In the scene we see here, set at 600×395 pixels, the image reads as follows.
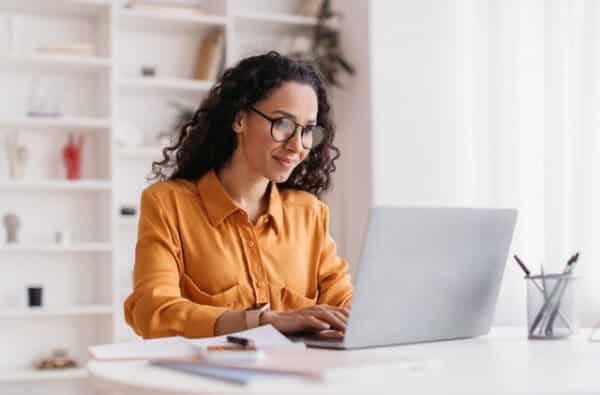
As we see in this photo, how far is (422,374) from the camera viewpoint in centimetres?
123

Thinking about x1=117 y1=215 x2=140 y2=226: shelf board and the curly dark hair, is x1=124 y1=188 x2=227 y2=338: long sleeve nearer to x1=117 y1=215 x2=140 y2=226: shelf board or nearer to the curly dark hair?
the curly dark hair

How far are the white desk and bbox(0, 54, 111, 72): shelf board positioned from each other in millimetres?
2857

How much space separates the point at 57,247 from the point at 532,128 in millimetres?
2088

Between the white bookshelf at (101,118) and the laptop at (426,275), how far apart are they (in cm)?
262

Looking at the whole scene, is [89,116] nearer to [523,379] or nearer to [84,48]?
[84,48]

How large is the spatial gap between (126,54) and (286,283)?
2.60 m

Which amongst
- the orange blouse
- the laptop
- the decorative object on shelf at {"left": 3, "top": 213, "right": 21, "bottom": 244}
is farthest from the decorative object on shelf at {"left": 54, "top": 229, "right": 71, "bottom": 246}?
the laptop

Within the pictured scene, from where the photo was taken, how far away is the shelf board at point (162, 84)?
414 centimetres

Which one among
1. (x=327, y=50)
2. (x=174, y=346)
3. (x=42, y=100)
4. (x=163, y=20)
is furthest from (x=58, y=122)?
(x=174, y=346)

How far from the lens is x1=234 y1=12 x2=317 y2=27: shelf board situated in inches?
171

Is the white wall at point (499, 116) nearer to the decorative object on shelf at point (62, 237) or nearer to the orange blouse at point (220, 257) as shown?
the decorative object on shelf at point (62, 237)

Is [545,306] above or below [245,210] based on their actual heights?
below

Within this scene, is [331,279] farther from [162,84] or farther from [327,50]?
[327,50]

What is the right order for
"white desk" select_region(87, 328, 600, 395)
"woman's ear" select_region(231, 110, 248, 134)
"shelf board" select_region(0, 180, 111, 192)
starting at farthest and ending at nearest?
"shelf board" select_region(0, 180, 111, 192) → "woman's ear" select_region(231, 110, 248, 134) → "white desk" select_region(87, 328, 600, 395)
